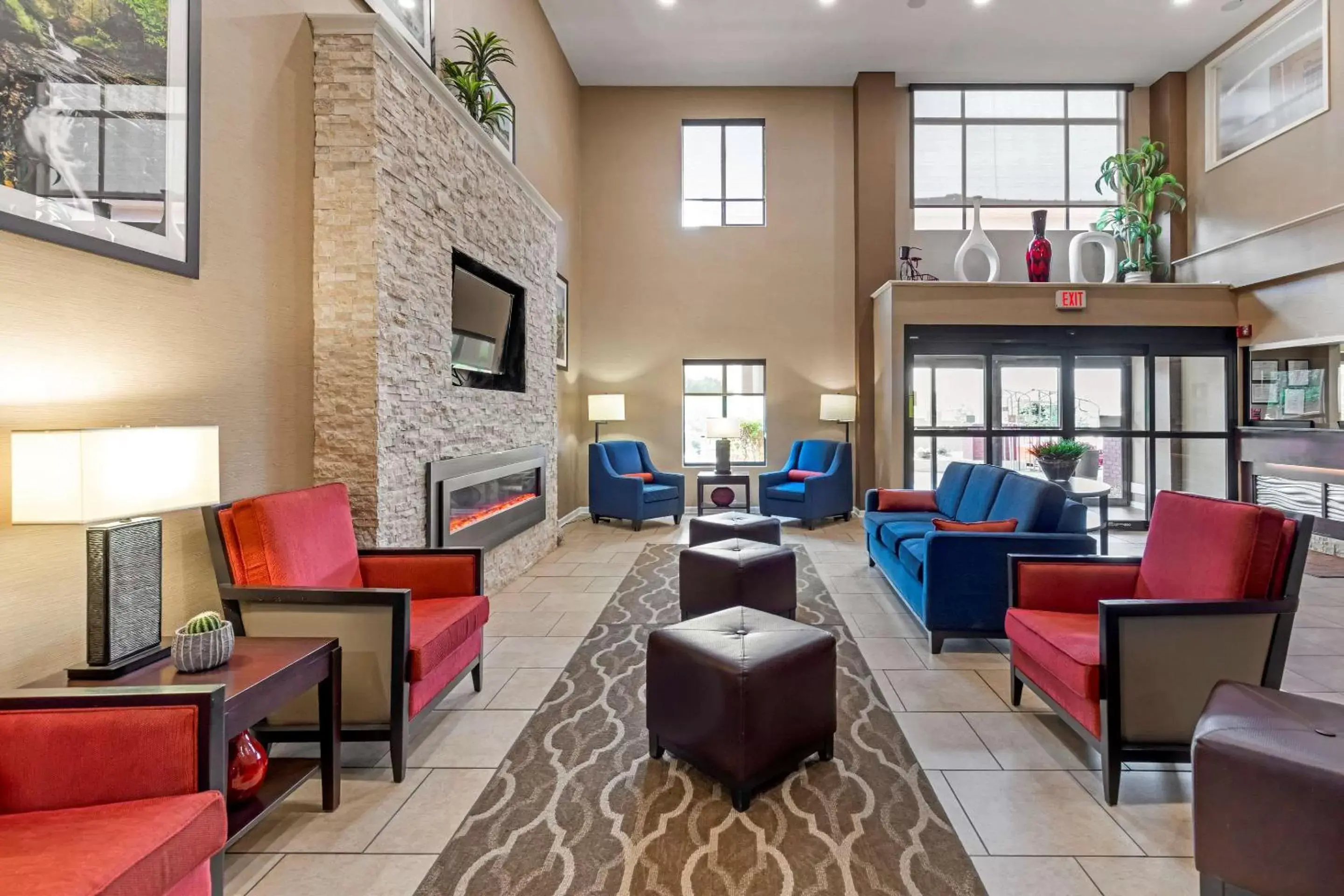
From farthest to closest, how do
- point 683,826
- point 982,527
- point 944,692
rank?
point 982,527 < point 944,692 < point 683,826

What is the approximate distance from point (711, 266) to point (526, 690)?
6256 millimetres

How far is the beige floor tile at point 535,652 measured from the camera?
121 inches

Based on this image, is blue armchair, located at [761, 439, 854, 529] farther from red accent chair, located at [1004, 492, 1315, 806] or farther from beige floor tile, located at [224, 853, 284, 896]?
beige floor tile, located at [224, 853, 284, 896]

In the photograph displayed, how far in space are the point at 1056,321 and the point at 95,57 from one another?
7526 millimetres

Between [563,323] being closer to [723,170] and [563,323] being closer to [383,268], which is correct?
[723,170]

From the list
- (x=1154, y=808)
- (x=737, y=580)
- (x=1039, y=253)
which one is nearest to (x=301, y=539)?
(x=737, y=580)

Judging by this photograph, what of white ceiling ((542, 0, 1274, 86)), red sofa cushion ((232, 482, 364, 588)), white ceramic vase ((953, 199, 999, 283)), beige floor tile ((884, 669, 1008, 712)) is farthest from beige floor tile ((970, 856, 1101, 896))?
white ceiling ((542, 0, 1274, 86))

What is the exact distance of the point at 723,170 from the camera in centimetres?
794

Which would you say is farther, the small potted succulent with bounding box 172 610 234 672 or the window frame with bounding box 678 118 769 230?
the window frame with bounding box 678 118 769 230

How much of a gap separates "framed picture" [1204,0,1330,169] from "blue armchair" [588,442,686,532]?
22.6ft

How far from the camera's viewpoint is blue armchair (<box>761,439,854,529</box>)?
21.6ft

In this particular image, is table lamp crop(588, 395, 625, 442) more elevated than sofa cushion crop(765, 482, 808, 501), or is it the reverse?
table lamp crop(588, 395, 625, 442)

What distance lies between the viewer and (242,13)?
248 centimetres

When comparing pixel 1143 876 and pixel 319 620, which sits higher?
pixel 319 620
